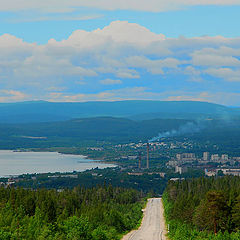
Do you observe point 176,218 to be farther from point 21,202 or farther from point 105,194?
point 105,194

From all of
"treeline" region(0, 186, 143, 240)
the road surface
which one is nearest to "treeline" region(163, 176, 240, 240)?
the road surface

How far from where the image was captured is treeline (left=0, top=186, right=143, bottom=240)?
55156 millimetres

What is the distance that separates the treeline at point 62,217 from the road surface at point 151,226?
1341 mm

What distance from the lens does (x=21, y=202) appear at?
75.2 metres

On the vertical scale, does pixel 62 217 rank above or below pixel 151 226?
above

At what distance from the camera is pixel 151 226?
3201 inches

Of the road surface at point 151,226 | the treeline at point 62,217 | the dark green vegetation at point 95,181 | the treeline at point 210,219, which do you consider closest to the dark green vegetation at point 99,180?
the dark green vegetation at point 95,181

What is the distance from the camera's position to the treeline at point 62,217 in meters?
55.2

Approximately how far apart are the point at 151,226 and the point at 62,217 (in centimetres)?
1532

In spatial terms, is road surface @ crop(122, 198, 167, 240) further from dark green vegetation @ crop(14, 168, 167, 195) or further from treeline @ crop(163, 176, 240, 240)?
dark green vegetation @ crop(14, 168, 167, 195)

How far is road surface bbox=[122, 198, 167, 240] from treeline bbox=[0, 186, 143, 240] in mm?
1341

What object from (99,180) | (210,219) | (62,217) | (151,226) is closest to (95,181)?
(99,180)

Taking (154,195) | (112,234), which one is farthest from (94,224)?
(154,195)

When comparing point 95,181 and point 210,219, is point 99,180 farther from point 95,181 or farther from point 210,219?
point 210,219
